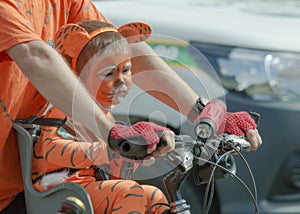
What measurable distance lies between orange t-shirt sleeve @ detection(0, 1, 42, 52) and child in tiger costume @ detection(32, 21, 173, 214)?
4.5 inches

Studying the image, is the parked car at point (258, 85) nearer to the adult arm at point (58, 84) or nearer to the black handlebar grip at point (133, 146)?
the adult arm at point (58, 84)

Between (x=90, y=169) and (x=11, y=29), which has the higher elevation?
(x=11, y=29)

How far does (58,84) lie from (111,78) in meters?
0.22

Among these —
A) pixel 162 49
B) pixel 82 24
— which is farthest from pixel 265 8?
pixel 82 24

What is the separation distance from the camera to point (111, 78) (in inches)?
100

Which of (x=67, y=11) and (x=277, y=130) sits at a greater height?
(x=67, y=11)

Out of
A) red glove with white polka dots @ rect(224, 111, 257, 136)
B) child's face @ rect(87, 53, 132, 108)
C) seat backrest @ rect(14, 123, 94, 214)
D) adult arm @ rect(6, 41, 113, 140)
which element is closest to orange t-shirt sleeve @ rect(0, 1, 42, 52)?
adult arm @ rect(6, 41, 113, 140)

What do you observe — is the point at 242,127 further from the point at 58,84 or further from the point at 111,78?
the point at 58,84

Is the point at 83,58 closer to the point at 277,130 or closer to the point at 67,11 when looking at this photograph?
the point at 67,11

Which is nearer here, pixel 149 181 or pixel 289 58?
pixel 149 181

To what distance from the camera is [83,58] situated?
2592 mm

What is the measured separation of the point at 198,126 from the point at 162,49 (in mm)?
1777

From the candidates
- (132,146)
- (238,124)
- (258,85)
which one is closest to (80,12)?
(238,124)

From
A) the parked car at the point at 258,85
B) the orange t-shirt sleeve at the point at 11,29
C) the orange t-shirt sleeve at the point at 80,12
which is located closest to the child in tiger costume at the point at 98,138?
the orange t-shirt sleeve at the point at 11,29
